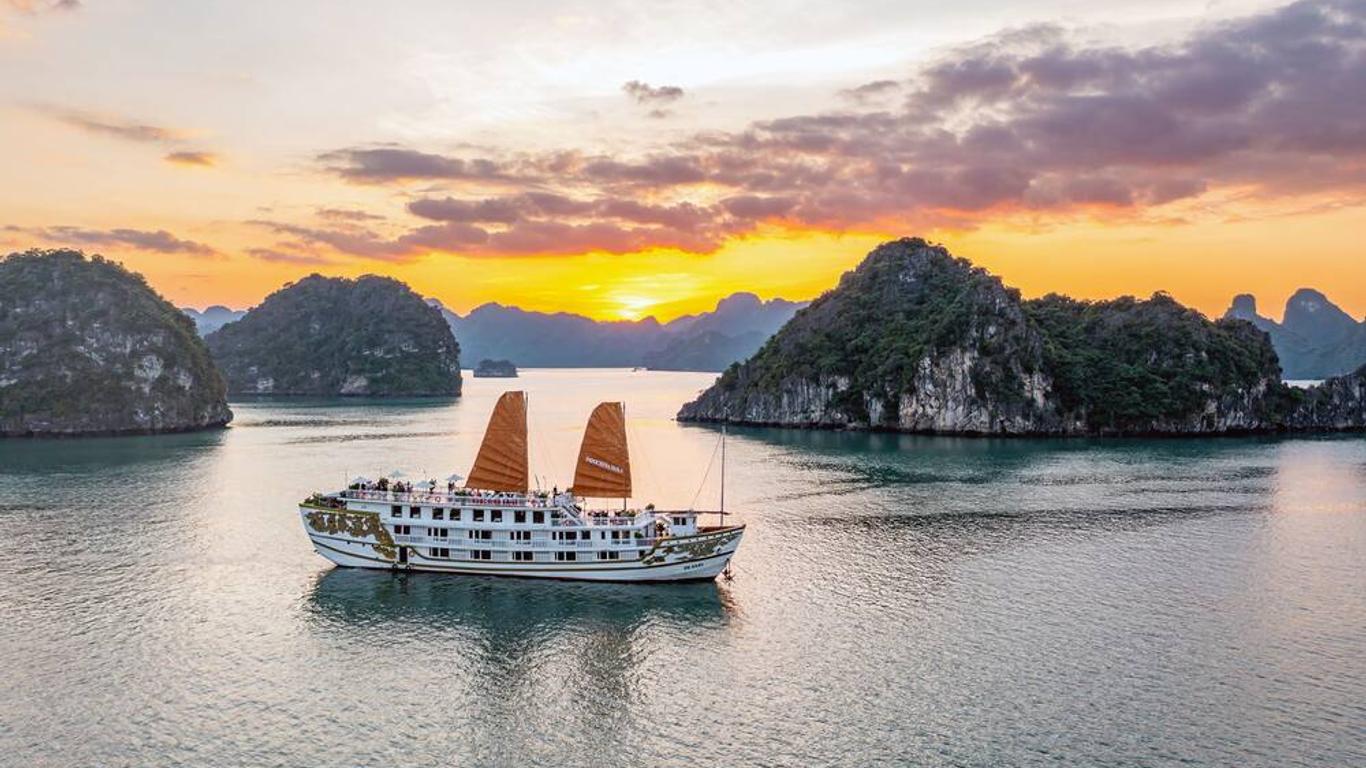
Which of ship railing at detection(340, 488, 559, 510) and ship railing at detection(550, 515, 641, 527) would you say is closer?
ship railing at detection(550, 515, 641, 527)

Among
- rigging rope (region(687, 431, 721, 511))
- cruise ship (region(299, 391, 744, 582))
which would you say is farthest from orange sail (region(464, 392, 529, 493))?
rigging rope (region(687, 431, 721, 511))

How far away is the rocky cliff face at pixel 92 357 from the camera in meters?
147

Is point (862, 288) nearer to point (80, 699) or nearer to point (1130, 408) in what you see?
point (1130, 408)

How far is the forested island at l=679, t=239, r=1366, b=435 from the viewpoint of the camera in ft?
502

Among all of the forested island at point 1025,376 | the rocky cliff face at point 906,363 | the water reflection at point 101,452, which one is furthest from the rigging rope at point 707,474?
the water reflection at point 101,452

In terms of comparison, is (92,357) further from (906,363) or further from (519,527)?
(906,363)

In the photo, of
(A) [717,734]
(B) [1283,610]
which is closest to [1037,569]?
(B) [1283,610]

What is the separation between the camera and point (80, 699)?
36.7 metres

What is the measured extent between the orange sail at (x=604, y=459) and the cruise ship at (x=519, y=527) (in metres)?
0.07

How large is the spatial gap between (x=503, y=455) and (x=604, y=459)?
6697 millimetres

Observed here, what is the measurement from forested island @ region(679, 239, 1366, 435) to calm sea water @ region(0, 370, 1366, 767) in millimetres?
71288

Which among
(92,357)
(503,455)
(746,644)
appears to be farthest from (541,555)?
(92,357)

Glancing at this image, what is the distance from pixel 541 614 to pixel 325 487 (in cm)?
5242

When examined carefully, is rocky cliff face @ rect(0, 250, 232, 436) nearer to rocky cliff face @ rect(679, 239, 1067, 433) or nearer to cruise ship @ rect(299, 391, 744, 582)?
rocky cliff face @ rect(679, 239, 1067, 433)
